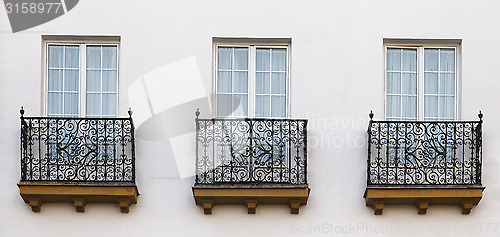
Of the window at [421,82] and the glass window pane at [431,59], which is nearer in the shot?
the window at [421,82]

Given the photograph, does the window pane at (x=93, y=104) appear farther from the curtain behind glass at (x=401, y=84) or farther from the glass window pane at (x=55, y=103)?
the curtain behind glass at (x=401, y=84)

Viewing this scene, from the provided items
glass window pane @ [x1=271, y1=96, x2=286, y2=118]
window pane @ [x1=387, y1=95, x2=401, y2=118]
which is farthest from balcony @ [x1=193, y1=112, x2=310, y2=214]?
window pane @ [x1=387, y1=95, x2=401, y2=118]

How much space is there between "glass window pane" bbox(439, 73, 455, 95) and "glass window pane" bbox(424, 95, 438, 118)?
211mm

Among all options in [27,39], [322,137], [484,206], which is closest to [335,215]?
[322,137]

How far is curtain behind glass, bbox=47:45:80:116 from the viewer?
1973cm

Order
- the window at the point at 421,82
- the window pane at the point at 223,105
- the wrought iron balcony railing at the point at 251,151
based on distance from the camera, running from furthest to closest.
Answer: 1. the window at the point at 421,82
2. the window pane at the point at 223,105
3. the wrought iron balcony railing at the point at 251,151

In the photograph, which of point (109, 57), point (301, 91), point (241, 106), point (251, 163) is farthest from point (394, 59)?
point (109, 57)

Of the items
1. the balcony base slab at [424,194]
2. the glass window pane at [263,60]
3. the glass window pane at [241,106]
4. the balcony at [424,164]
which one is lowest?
the balcony base slab at [424,194]

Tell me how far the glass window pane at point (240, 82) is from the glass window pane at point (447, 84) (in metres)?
3.52

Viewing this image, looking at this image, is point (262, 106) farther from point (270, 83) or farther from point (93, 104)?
point (93, 104)

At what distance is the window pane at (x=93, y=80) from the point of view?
19.8 meters

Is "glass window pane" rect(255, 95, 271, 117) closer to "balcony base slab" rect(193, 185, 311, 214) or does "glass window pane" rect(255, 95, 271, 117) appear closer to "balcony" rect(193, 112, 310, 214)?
"balcony" rect(193, 112, 310, 214)

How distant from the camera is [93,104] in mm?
19766

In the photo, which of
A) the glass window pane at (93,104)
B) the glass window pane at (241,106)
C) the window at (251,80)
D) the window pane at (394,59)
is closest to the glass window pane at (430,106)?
the window pane at (394,59)
